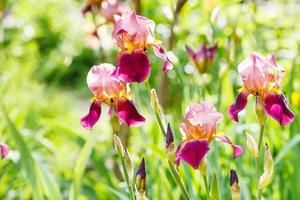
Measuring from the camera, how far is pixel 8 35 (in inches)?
210

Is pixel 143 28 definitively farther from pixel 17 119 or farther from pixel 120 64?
pixel 17 119

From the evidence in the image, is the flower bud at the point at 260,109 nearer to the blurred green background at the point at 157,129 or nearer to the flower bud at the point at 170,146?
the flower bud at the point at 170,146

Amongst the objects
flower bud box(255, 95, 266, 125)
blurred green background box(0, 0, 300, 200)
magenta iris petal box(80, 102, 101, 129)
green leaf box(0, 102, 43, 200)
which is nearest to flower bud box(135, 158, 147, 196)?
magenta iris petal box(80, 102, 101, 129)

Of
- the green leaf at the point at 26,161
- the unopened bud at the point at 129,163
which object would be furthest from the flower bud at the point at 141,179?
the green leaf at the point at 26,161

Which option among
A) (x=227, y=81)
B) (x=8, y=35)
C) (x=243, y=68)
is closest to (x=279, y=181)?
(x=227, y=81)

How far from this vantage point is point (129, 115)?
1334mm

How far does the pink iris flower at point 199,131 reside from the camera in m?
1.24

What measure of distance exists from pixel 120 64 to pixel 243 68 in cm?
26

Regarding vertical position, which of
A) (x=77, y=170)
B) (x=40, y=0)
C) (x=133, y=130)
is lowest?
(x=40, y=0)

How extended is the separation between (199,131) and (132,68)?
0.61 feet

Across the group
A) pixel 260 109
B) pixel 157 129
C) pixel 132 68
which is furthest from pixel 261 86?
pixel 157 129

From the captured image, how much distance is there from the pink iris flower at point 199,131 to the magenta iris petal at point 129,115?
0.10m

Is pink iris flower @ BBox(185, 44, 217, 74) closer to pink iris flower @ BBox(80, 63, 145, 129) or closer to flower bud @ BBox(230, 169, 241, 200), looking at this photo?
pink iris flower @ BBox(80, 63, 145, 129)

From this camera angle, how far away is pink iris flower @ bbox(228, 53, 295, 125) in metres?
1.29
